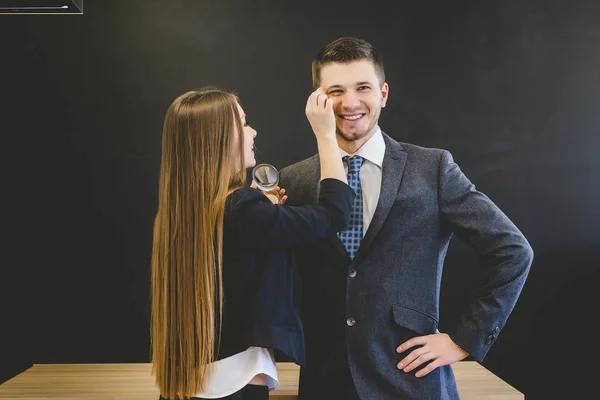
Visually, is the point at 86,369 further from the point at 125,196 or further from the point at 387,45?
the point at 387,45

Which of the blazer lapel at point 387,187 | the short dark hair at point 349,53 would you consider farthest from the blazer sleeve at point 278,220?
the short dark hair at point 349,53

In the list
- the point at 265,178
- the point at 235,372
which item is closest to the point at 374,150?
the point at 265,178

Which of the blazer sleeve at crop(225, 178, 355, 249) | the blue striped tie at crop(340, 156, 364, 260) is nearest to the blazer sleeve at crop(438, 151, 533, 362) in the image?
the blue striped tie at crop(340, 156, 364, 260)

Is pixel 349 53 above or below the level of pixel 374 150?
above

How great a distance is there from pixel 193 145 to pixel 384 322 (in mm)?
698

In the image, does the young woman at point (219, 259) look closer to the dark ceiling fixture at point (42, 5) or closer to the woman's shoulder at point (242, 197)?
the woman's shoulder at point (242, 197)

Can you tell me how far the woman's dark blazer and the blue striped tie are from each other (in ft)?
0.48

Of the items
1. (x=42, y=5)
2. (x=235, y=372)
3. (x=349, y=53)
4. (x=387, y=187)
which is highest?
(x=42, y=5)

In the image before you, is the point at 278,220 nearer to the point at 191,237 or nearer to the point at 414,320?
the point at 191,237

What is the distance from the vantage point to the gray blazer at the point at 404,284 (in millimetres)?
1647

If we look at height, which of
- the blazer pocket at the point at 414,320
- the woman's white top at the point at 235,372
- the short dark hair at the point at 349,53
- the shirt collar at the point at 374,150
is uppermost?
the short dark hair at the point at 349,53

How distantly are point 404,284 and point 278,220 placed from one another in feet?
1.34

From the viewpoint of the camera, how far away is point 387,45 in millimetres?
3010

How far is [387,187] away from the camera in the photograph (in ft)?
5.57
